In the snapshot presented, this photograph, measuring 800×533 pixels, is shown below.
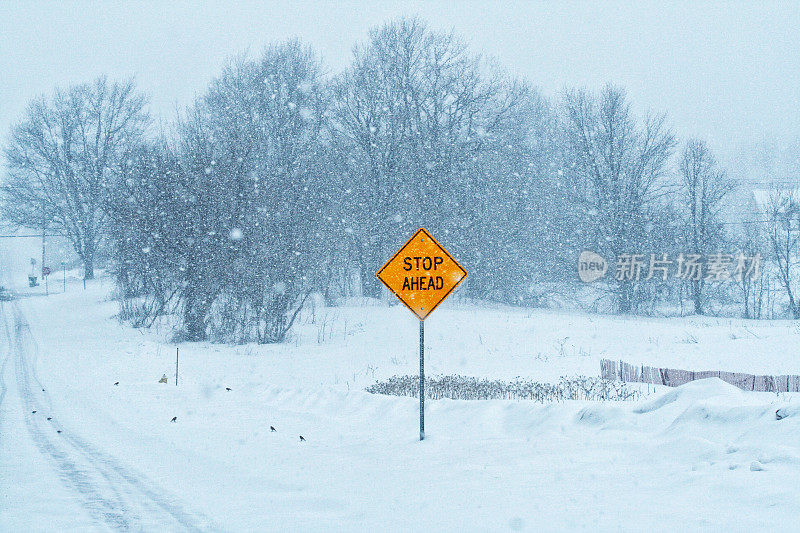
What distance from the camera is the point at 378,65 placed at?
3831 cm

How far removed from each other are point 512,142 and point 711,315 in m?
16.6

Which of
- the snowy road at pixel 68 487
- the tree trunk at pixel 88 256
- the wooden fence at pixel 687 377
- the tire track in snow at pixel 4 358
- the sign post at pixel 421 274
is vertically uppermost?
the tree trunk at pixel 88 256

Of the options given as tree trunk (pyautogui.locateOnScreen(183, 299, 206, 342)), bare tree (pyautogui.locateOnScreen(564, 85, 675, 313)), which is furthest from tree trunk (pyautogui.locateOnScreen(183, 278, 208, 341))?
bare tree (pyautogui.locateOnScreen(564, 85, 675, 313))

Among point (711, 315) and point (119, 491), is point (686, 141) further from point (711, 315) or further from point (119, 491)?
point (119, 491)

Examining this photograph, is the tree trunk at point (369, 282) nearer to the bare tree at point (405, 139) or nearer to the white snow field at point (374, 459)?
the bare tree at point (405, 139)

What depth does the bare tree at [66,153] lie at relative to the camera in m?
48.2

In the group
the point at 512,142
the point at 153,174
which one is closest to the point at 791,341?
the point at 153,174

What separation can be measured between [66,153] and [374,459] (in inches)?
1912

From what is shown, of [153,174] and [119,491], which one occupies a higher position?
[153,174]

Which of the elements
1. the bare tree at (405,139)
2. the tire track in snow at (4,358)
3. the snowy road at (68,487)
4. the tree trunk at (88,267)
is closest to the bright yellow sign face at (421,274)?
the snowy road at (68,487)

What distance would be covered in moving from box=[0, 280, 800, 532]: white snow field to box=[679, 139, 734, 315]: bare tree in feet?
83.7

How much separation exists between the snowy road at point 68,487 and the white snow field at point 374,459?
30mm

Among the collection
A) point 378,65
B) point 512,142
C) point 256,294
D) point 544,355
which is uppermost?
point 378,65

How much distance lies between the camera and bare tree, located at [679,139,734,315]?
4069cm
